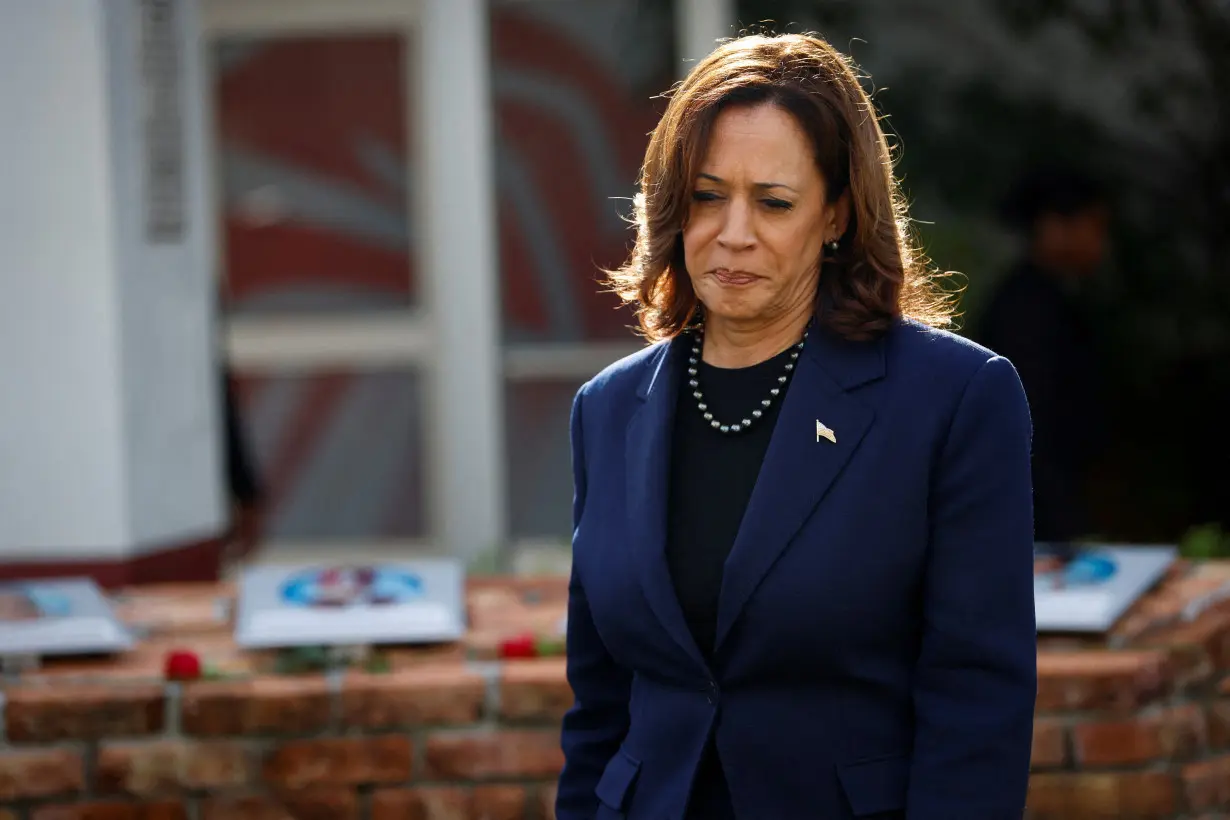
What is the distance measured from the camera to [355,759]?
3.02 m

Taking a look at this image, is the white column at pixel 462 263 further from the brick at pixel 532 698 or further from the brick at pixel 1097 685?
the brick at pixel 1097 685

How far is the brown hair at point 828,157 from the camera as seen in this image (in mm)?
2170

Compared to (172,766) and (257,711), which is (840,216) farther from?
(172,766)

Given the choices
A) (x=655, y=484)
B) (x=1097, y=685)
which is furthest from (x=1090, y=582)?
(x=655, y=484)

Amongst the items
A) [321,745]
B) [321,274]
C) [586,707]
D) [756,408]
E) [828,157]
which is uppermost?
[828,157]

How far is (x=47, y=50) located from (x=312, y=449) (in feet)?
9.93

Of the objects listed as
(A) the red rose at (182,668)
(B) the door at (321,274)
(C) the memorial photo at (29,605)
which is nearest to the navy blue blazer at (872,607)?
(A) the red rose at (182,668)

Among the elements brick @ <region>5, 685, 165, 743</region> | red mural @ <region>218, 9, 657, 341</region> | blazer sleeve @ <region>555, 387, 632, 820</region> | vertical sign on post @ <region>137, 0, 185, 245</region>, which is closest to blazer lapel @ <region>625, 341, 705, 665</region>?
blazer sleeve @ <region>555, 387, 632, 820</region>

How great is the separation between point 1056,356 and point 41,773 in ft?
13.3

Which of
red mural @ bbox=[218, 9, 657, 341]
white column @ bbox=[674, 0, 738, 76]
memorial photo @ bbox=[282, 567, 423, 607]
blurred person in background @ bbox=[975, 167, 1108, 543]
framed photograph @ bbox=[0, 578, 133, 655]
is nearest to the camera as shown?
framed photograph @ bbox=[0, 578, 133, 655]

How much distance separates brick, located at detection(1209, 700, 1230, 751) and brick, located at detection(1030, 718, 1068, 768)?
0.30 m

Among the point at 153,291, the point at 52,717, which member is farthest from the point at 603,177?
the point at 52,717

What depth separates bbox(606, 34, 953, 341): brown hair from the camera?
7.12 feet

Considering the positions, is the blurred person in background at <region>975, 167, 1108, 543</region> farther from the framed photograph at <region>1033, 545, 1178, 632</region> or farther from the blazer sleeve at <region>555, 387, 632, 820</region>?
the blazer sleeve at <region>555, 387, 632, 820</region>
